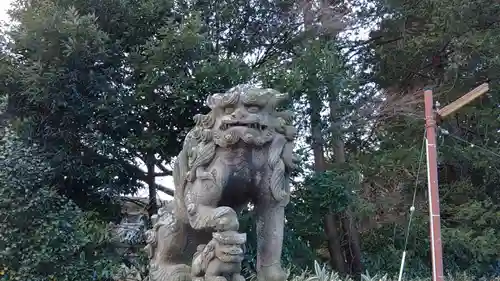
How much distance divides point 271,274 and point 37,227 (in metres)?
3.30

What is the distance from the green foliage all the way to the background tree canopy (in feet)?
0.05

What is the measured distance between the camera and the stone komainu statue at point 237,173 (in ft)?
9.19

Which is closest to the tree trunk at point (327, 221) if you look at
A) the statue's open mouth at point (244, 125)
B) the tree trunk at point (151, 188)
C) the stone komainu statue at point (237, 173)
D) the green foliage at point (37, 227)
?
the tree trunk at point (151, 188)

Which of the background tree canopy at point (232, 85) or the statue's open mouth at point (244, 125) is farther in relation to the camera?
the background tree canopy at point (232, 85)

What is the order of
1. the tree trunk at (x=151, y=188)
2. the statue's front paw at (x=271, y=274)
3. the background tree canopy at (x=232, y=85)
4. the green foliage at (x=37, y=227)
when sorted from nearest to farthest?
the statue's front paw at (x=271, y=274) → the green foliage at (x=37, y=227) → the background tree canopy at (x=232, y=85) → the tree trunk at (x=151, y=188)

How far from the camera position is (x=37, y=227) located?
538 cm

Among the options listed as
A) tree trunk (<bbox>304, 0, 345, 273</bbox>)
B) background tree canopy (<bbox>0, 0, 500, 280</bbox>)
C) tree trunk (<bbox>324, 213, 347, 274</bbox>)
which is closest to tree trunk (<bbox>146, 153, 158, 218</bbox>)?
background tree canopy (<bbox>0, 0, 500, 280</bbox>)

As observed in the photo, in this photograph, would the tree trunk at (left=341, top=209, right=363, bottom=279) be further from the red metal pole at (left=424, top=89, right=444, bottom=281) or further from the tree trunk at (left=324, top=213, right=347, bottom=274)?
the red metal pole at (left=424, top=89, right=444, bottom=281)

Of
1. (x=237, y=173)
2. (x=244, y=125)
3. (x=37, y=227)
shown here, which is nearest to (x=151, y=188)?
(x=37, y=227)

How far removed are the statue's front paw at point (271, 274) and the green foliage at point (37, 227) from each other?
9.90ft

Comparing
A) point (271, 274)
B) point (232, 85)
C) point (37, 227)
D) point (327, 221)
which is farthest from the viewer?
point (327, 221)

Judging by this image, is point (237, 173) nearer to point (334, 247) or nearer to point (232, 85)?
point (232, 85)

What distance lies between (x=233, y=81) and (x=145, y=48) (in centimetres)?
108

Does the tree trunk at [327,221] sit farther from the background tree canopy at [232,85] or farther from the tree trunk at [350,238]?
the tree trunk at [350,238]
